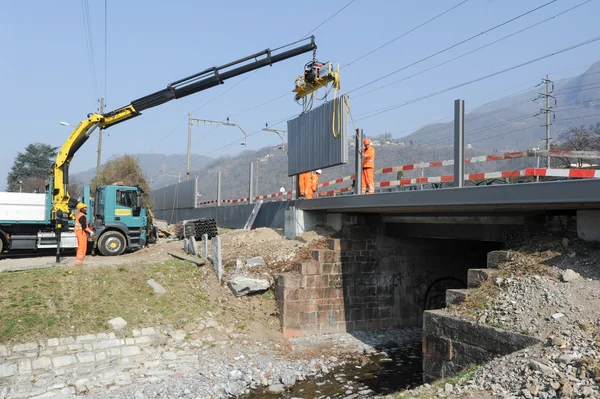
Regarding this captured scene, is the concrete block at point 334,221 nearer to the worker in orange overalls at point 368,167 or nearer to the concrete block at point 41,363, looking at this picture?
the worker in orange overalls at point 368,167

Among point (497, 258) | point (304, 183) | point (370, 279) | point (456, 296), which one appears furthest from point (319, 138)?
point (456, 296)

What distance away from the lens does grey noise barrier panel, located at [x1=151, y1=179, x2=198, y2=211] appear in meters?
27.8

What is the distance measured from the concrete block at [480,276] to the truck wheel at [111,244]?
13808 millimetres

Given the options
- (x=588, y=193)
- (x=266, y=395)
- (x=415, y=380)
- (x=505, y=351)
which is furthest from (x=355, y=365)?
(x=588, y=193)

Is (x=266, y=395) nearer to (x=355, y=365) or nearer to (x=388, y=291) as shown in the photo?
(x=355, y=365)

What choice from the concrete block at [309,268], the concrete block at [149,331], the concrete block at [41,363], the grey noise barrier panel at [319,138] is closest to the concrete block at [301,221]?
the grey noise barrier panel at [319,138]

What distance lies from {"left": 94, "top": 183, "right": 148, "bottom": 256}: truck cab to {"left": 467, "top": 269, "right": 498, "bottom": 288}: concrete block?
45.3ft

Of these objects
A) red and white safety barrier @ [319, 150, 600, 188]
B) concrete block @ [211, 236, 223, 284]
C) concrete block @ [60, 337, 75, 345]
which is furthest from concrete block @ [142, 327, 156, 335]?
red and white safety barrier @ [319, 150, 600, 188]

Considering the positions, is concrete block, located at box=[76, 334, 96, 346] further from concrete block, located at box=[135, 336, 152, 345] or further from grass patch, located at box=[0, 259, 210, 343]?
concrete block, located at box=[135, 336, 152, 345]

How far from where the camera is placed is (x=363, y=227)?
45.3 feet

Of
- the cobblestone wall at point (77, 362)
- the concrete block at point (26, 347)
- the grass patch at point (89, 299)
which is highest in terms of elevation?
the grass patch at point (89, 299)

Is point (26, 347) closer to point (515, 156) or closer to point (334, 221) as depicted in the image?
point (334, 221)

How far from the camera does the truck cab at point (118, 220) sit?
17.9 metres

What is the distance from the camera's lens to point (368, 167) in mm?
12273
